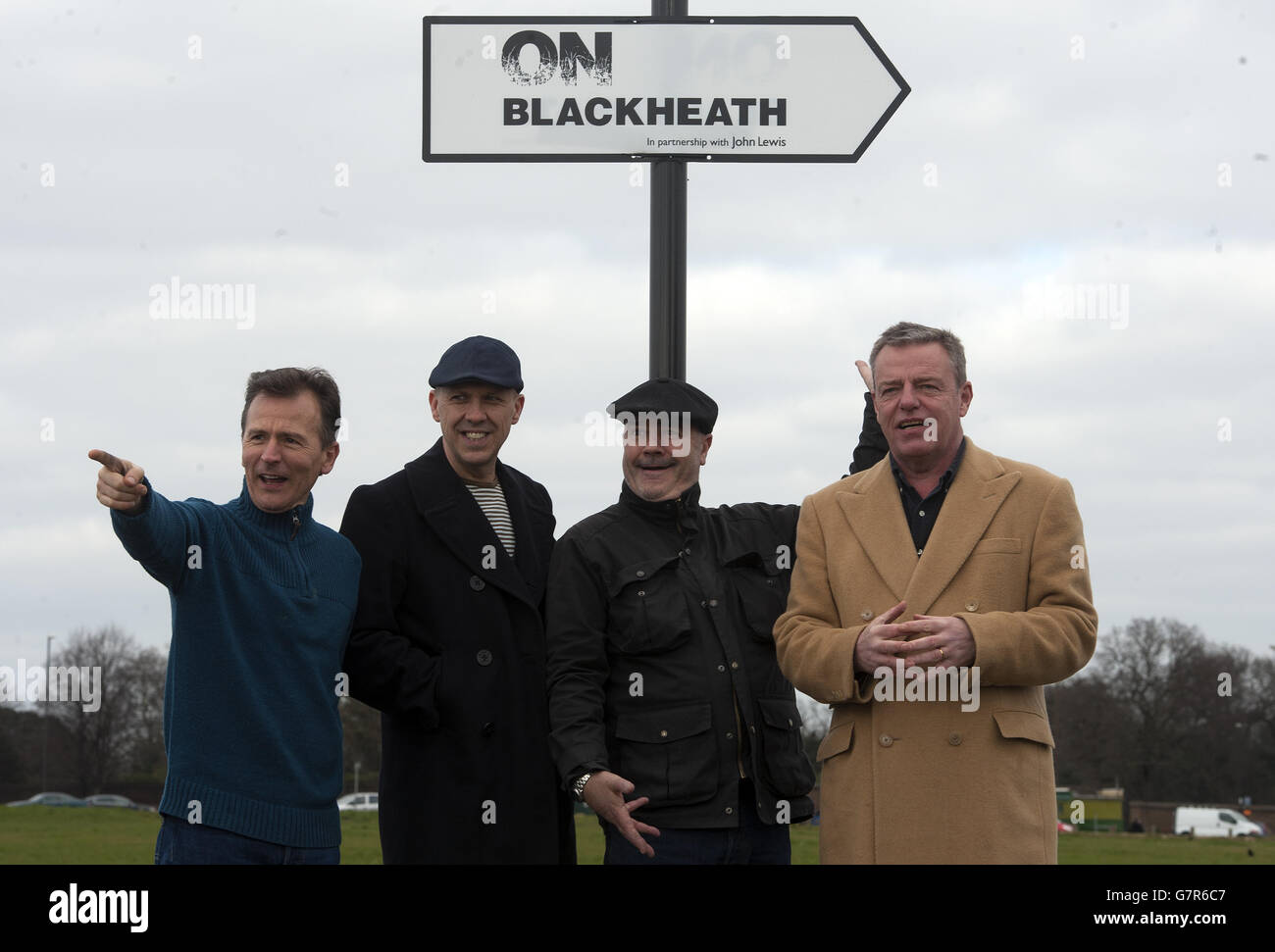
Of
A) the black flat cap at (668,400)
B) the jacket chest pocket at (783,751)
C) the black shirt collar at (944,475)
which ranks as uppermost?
the black flat cap at (668,400)

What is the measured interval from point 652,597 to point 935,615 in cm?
95

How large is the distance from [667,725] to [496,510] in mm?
1096

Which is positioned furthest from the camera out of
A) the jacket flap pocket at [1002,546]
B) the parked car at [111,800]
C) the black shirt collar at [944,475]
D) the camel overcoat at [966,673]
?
the parked car at [111,800]

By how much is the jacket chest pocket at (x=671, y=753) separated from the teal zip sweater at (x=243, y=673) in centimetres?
94

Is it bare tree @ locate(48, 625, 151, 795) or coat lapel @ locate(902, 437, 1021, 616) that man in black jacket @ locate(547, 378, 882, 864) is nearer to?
coat lapel @ locate(902, 437, 1021, 616)

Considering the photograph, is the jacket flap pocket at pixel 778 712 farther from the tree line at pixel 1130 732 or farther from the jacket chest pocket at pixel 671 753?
the tree line at pixel 1130 732

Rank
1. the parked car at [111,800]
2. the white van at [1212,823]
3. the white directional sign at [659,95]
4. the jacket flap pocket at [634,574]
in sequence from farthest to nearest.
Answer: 1. the white van at [1212,823]
2. the parked car at [111,800]
3. the white directional sign at [659,95]
4. the jacket flap pocket at [634,574]

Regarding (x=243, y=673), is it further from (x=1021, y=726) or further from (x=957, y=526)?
(x=1021, y=726)

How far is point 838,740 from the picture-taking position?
4402 millimetres

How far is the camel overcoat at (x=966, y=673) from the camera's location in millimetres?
4148

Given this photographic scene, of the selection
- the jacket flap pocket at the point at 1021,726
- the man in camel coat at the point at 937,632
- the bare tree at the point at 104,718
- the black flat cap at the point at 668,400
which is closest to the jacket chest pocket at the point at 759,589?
the man in camel coat at the point at 937,632

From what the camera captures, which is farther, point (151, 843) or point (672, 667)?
point (151, 843)

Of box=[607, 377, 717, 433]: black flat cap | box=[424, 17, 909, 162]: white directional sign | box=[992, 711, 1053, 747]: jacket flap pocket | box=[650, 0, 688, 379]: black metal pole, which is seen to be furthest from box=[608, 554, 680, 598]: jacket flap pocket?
box=[424, 17, 909, 162]: white directional sign

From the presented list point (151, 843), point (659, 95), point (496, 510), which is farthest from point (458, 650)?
point (151, 843)
